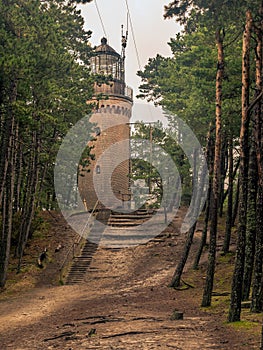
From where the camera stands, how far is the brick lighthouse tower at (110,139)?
4066 cm

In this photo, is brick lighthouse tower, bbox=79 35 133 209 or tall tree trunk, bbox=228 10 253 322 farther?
brick lighthouse tower, bbox=79 35 133 209

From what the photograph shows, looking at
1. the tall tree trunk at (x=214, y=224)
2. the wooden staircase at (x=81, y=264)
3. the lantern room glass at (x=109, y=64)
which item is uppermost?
the lantern room glass at (x=109, y=64)

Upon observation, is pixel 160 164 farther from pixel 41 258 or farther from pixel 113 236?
pixel 41 258

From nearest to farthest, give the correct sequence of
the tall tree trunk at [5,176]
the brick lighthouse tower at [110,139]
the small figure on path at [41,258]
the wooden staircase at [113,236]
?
the tall tree trunk at [5,176] → the wooden staircase at [113,236] → the small figure on path at [41,258] → the brick lighthouse tower at [110,139]

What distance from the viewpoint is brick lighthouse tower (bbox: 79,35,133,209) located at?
133 ft

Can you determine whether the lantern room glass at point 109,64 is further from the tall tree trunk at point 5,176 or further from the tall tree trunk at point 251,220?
the tall tree trunk at point 251,220

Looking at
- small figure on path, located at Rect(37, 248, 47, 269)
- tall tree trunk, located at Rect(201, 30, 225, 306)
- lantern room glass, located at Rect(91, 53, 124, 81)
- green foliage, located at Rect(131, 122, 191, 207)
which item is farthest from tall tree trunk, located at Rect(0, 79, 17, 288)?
lantern room glass, located at Rect(91, 53, 124, 81)

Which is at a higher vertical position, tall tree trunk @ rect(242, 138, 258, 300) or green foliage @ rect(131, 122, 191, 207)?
green foliage @ rect(131, 122, 191, 207)

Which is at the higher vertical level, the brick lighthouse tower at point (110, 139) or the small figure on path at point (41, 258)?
the brick lighthouse tower at point (110, 139)

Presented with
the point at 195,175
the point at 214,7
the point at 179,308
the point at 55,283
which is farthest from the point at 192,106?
the point at 179,308

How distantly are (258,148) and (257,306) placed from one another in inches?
168

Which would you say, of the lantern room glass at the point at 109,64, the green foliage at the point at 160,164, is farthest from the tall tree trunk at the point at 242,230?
the lantern room glass at the point at 109,64

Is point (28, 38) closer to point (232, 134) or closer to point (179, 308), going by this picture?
point (232, 134)

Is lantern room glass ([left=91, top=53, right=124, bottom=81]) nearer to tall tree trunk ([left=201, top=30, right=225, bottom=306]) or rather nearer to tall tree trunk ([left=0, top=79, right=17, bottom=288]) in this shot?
tall tree trunk ([left=0, top=79, right=17, bottom=288])
